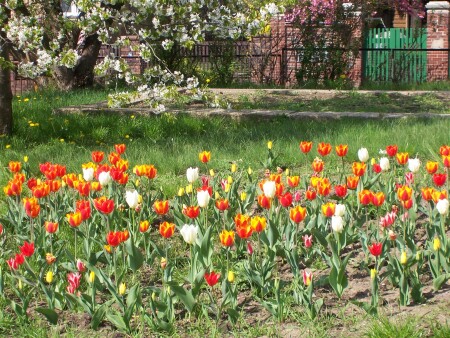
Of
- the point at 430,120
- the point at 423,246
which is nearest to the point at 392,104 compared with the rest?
the point at 430,120

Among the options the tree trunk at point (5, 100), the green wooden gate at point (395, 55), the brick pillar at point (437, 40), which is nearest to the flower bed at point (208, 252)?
the tree trunk at point (5, 100)

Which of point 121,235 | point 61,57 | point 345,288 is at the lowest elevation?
point 345,288

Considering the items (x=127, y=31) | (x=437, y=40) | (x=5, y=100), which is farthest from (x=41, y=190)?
(x=437, y=40)

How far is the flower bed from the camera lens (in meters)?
3.67

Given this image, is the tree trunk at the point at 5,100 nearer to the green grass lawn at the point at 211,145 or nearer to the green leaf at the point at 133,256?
the green grass lawn at the point at 211,145

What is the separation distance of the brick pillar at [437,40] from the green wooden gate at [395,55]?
150 mm

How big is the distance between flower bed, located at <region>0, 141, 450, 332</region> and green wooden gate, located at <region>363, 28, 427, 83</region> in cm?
1437

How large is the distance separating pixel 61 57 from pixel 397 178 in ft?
13.7

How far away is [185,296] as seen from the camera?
11.9 feet

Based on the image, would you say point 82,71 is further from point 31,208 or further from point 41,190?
point 31,208

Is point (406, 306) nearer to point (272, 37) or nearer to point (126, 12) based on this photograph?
point (126, 12)

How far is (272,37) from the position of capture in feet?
62.6

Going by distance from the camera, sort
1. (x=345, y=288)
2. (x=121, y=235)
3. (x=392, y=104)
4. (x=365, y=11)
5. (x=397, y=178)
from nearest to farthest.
Result: (x=121, y=235), (x=345, y=288), (x=397, y=178), (x=392, y=104), (x=365, y=11)

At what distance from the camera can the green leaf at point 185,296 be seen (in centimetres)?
357
